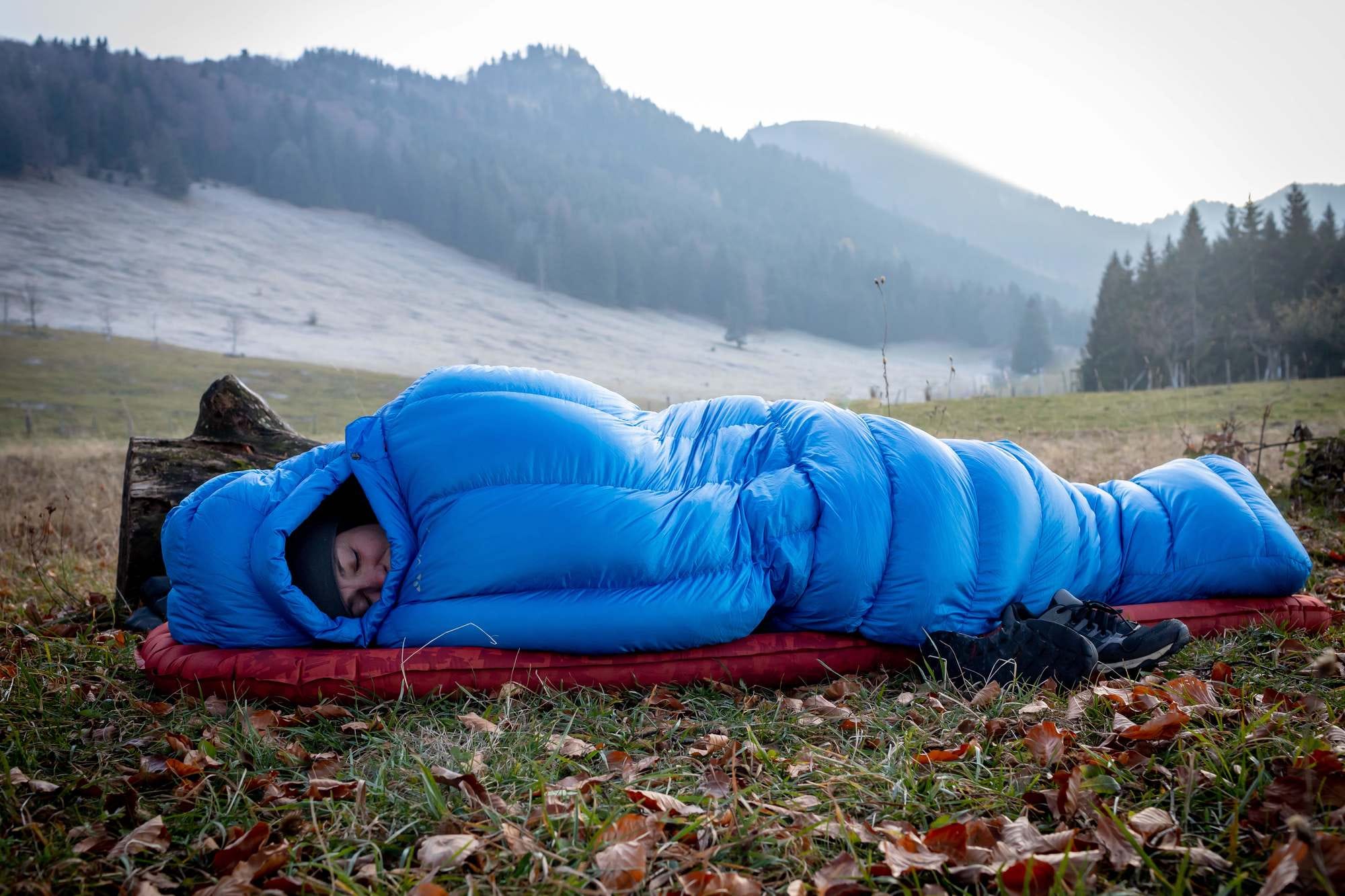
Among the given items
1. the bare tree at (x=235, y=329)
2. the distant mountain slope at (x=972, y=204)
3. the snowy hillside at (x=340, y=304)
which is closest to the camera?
the bare tree at (x=235, y=329)

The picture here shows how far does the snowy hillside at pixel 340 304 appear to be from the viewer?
3894cm

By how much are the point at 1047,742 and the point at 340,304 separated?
53.2 metres

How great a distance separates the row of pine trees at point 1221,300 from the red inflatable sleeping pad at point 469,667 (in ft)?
121

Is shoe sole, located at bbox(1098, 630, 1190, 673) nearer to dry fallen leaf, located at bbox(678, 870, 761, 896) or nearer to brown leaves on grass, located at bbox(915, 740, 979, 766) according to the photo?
brown leaves on grass, located at bbox(915, 740, 979, 766)

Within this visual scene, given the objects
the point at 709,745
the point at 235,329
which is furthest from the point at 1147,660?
the point at 235,329

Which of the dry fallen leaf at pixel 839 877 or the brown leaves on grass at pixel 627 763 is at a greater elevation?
the dry fallen leaf at pixel 839 877

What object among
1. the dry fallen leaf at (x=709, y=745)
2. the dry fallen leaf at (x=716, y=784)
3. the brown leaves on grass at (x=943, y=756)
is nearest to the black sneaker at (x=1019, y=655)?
the brown leaves on grass at (x=943, y=756)

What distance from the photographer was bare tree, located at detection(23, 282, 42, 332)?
1357 inches

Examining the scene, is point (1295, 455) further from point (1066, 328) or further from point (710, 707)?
point (1066, 328)

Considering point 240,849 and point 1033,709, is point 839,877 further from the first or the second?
point 240,849

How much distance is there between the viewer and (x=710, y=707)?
105 inches

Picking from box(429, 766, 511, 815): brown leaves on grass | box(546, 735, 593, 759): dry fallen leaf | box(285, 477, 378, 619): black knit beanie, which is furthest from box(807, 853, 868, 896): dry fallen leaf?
box(285, 477, 378, 619): black knit beanie

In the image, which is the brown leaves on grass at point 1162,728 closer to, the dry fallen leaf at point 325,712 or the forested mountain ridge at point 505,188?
the dry fallen leaf at point 325,712

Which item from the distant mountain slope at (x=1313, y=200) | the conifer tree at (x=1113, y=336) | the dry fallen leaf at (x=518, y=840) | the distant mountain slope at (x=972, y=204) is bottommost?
the dry fallen leaf at (x=518, y=840)
